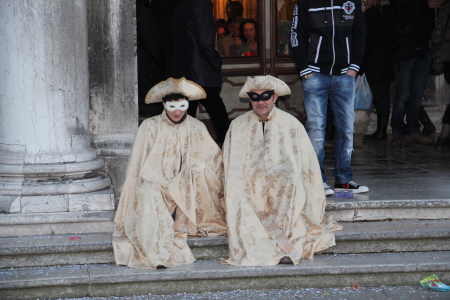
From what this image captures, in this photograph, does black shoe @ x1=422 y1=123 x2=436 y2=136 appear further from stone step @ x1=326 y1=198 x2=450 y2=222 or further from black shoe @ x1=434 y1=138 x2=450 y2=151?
stone step @ x1=326 y1=198 x2=450 y2=222

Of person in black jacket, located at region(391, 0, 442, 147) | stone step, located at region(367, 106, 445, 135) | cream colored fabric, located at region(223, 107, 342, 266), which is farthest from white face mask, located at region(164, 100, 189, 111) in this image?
stone step, located at region(367, 106, 445, 135)

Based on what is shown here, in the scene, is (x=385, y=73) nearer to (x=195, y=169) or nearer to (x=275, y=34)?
(x=275, y=34)

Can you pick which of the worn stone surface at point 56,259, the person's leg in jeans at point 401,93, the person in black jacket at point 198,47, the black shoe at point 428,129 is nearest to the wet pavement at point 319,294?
the worn stone surface at point 56,259

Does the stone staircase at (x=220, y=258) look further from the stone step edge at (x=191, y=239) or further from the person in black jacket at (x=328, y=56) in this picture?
the person in black jacket at (x=328, y=56)

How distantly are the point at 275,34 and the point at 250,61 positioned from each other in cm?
50

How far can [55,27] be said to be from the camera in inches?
231

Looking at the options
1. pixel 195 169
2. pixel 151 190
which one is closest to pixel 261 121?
pixel 195 169

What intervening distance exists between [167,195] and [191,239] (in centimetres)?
37

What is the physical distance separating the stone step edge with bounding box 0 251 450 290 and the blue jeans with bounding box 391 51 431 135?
14.2 feet

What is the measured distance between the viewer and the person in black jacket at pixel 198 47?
7141 mm

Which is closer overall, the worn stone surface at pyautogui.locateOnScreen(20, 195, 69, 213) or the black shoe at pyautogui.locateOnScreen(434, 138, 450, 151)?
the worn stone surface at pyautogui.locateOnScreen(20, 195, 69, 213)

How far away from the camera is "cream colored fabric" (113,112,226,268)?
541cm

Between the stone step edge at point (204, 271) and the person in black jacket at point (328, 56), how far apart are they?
43.6 inches

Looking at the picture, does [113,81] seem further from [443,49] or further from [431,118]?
[431,118]
